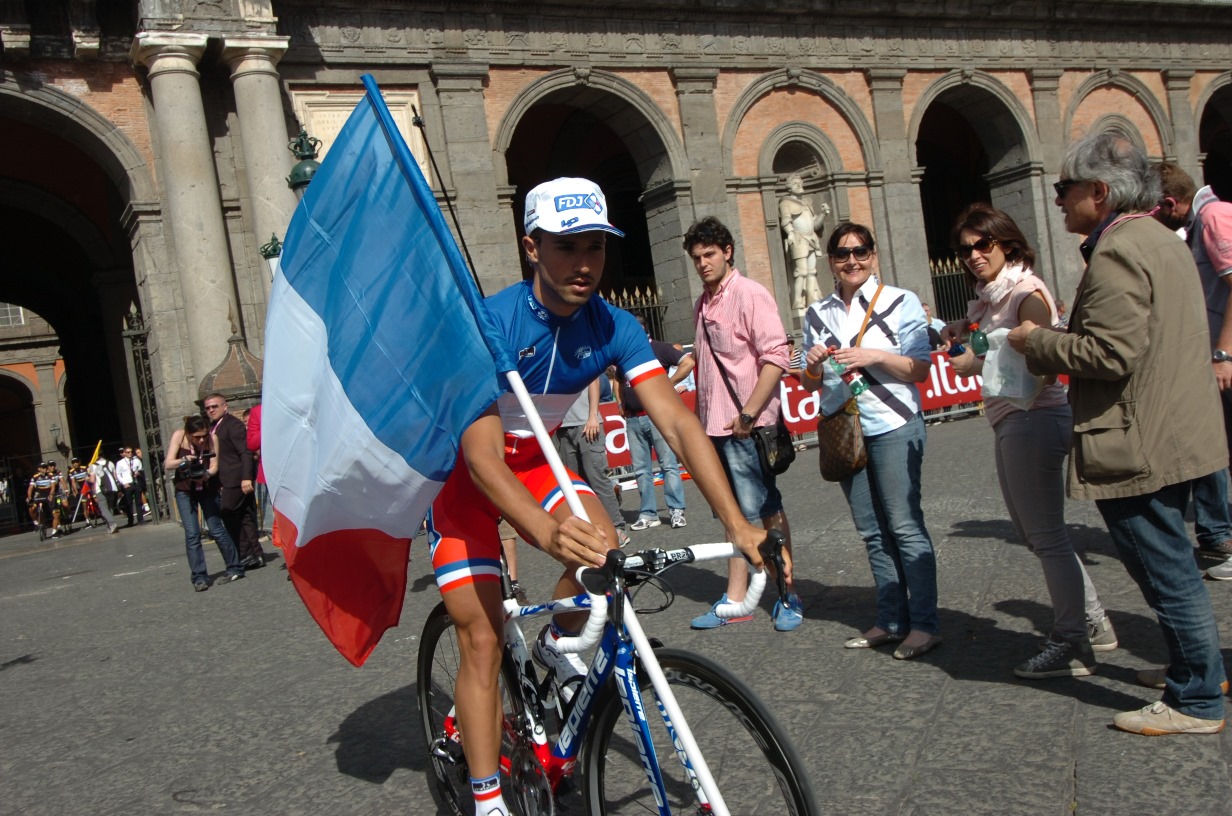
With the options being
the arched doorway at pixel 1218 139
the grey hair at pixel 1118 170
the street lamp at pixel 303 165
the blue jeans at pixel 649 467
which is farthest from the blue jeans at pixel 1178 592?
the arched doorway at pixel 1218 139

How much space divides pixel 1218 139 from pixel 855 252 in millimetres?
32589

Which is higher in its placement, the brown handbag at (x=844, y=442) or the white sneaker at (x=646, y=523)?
the brown handbag at (x=844, y=442)

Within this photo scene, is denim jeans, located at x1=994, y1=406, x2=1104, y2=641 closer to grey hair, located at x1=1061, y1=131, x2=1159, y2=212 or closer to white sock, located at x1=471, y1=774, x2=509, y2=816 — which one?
grey hair, located at x1=1061, y1=131, x2=1159, y2=212

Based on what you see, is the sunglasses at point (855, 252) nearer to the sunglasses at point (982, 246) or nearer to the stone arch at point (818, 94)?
the sunglasses at point (982, 246)

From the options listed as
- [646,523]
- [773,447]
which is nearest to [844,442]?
[773,447]

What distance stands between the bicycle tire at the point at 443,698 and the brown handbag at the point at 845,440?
76.5 inches

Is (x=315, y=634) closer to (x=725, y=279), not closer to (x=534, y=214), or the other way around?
(x=725, y=279)

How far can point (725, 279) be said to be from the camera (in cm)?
570

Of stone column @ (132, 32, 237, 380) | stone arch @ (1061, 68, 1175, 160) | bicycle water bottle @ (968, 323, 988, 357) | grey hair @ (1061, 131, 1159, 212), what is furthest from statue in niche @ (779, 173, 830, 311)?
grey hair @ (1061, 131, 1159, 212)

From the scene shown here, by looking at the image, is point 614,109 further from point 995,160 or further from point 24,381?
point 24,381

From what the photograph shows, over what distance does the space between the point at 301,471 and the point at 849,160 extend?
779 inches

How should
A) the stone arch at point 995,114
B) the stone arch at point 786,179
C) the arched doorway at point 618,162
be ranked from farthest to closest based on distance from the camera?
1. the stone arch at point 995,114
2. the stone arch at point 786,179
3. the arched doorway at point 618,162

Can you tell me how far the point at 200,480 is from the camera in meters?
9.54

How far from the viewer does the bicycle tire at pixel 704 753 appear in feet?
7.43
